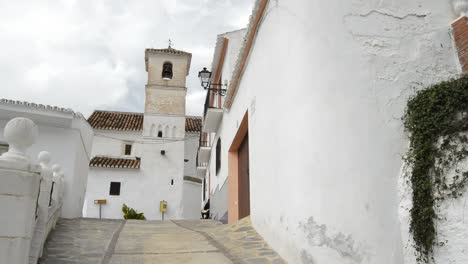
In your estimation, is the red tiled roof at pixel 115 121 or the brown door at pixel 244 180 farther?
the red tiled roof at pixel 115 121

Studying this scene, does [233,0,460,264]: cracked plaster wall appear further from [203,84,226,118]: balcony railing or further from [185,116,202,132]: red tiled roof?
[185,116,202,132]: red tiled roof

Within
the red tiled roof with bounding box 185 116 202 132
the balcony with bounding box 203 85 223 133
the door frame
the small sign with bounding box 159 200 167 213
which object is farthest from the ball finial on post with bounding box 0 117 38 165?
the red tiled roof with bounding box 185 116 202 132

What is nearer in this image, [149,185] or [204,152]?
[204,152]

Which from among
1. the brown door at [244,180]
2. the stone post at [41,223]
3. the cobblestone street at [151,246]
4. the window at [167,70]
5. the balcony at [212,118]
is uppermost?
the window at [167,70]

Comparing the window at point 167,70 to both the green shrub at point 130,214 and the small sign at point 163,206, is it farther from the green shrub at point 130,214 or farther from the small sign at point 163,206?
the green shrub at point 130,214

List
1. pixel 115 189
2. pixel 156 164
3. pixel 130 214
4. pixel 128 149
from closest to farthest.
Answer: pixel 130 214
pixel 115 189
pixel 156 164
pixel 128 149

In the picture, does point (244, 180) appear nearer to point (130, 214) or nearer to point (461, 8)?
point (461, 8)

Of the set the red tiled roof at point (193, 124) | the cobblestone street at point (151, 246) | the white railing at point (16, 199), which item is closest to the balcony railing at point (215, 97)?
the cobblestone street at point (151, 246)

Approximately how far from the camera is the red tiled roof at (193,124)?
2950 centimetres

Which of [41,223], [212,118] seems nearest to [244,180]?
[212,118]

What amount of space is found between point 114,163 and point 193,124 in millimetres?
7869

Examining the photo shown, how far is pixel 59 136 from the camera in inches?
392

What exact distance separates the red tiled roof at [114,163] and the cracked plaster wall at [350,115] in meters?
18.7

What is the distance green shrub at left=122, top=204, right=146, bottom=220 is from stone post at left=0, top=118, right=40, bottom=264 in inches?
632
